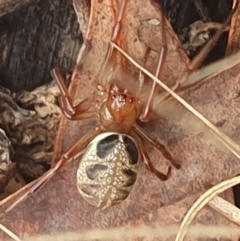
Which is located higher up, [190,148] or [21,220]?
[190,148]

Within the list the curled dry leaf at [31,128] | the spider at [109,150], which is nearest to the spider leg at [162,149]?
the spider at [109,150]

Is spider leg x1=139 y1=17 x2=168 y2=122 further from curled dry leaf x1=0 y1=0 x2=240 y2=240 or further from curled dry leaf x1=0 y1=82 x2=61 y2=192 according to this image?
curled dry leaf x1=0 y1=82 x2=61 y2=192

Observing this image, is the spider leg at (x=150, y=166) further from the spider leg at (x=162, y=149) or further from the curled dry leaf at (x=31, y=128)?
the curled dry leaf at (x=31, y=128)

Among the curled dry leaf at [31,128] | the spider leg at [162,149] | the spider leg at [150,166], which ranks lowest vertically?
the curled dry leaf at [31,128]

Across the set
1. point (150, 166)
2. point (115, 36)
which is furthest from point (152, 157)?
point (115, 36)

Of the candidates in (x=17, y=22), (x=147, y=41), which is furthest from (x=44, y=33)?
(x=147, y=41)

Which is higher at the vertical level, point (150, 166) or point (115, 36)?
point (115, 36)

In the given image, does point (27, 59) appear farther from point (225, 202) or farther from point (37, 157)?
point (225, 202)

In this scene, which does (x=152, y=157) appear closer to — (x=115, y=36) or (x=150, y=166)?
(x=150, y=166)
